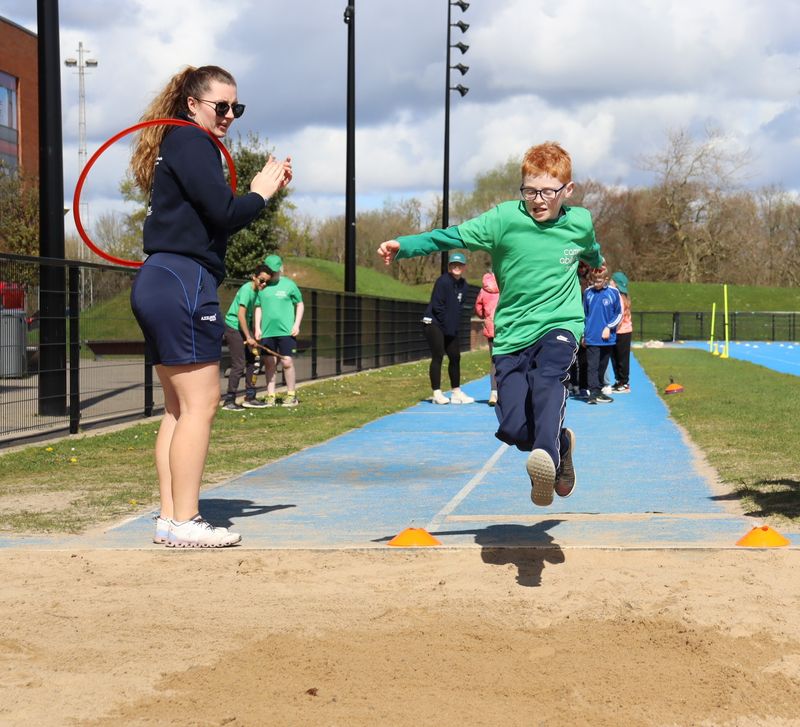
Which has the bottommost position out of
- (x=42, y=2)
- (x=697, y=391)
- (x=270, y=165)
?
(x=697, y=391)

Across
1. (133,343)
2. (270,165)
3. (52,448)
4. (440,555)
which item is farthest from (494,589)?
(133,343)

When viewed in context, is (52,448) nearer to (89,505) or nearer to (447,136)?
(89,505)

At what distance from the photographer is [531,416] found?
5.80 meters

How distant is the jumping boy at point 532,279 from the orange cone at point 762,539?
959 millimetres

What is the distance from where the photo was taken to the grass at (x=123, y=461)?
7645mm

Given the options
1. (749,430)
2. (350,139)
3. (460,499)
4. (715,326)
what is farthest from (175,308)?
(715,326)

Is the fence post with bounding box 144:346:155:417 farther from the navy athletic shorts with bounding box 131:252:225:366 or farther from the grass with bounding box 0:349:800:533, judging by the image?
the navy athletic shorts with bounding box 131:252:225:366

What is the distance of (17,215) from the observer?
32.6 meters

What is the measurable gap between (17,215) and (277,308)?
19.3 meters

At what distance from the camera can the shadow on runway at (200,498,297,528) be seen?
7.19m

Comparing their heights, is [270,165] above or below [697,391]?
above

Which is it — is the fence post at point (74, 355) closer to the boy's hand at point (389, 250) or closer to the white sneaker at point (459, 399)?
the white sneaker at point (459, 399)

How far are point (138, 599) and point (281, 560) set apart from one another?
0.88 metres

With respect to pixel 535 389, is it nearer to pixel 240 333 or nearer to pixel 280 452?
pixel 280 452
